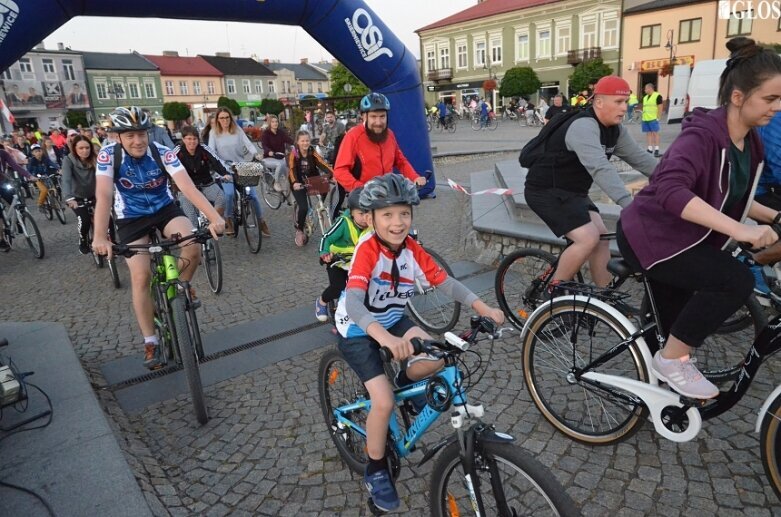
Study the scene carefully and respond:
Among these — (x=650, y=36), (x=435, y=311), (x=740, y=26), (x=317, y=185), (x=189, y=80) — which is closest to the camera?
(x=435, y=311)

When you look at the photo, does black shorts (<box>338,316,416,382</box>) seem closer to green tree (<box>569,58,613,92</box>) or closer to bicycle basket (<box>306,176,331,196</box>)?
bicycle basket (<box>306,176,331,196</box>)

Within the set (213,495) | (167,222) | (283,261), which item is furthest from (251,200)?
(213,495)

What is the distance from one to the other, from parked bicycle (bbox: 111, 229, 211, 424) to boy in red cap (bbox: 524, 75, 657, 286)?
8.48 feet

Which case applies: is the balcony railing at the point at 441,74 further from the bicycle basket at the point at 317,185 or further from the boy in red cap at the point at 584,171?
the boy in red cap at the point at 584,171

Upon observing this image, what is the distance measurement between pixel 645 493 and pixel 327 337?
2.93m

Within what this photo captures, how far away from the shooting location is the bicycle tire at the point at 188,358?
3396 millimetres

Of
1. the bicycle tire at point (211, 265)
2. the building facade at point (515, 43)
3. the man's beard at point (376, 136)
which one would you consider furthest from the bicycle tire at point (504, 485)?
the building facade at point (515, 43)

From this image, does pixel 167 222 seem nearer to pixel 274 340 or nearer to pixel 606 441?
pixel 274 340

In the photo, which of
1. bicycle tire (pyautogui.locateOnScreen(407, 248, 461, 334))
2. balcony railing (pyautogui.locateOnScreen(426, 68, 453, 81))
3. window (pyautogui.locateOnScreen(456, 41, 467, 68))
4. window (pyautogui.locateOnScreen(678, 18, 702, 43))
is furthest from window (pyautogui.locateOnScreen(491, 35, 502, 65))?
bicycle tire (pyautogui.locateOnScreen(407, 248, 461, 334))

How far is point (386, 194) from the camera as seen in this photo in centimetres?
235

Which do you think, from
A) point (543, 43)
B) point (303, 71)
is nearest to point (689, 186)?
point (543, 43)

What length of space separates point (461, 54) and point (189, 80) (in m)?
39.5

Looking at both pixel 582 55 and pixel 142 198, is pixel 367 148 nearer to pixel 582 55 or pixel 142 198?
pixel 142 198

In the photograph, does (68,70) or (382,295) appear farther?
(68,70)
